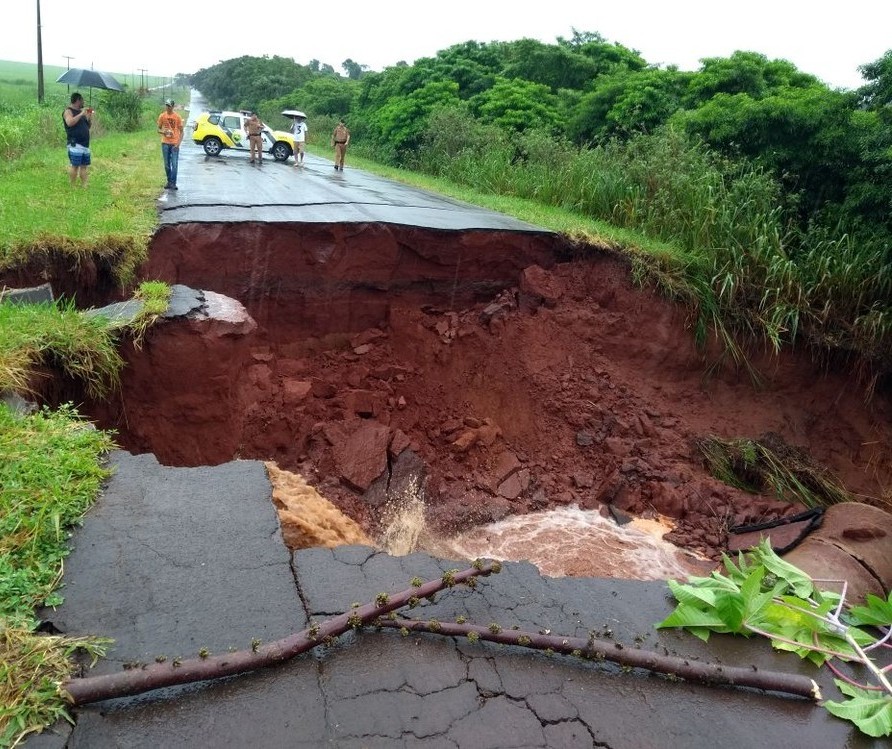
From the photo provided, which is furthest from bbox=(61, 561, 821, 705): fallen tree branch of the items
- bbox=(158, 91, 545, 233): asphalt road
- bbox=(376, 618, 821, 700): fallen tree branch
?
bbox=(158, 91, 545, 233): asphalt road

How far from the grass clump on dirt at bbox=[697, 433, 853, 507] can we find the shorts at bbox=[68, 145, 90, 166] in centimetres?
877

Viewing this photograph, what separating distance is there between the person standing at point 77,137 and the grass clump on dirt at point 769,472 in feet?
28.9

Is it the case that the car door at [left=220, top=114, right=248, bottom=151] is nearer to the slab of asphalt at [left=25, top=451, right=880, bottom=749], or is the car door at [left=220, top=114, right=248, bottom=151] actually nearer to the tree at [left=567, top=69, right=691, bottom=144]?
the tree at [left=567, top=69, right=691, bottom=144]

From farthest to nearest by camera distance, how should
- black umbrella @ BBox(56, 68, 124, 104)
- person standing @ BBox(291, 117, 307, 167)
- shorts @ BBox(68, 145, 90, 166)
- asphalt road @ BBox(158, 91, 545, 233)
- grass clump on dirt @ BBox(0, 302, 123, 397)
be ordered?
person standing @ BBox(291, 117, 307, 167) → black umbrella @ BBox(56, 68, 124, 104) → shorts @ BBox(68, 145, 90, 166) → asphalt road @ BBox(158, 91, 545, 233) → grass clump on dirt @ BBox(0, 302, 123, 397)

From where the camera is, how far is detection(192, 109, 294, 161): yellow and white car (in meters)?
16.0

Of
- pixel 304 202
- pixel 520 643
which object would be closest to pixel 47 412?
pixel 520 643

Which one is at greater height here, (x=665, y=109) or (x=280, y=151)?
(x=665, y=109)

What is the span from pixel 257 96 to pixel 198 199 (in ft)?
154

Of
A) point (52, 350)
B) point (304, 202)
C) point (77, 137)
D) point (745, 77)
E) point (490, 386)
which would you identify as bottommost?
point (490, 386)

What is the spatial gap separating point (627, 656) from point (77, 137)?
30.6 ft

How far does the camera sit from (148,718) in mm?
1991

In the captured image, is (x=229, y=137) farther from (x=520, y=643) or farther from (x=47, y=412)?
(x=520, y=643)

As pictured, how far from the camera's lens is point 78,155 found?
846 centimetres

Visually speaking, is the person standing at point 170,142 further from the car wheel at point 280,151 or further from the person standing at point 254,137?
the car wheel at point 280,151
